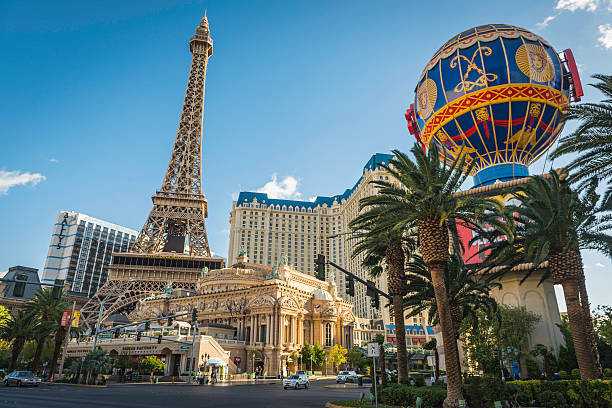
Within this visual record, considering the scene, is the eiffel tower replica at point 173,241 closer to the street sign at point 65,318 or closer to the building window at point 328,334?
the building window at point 328,334

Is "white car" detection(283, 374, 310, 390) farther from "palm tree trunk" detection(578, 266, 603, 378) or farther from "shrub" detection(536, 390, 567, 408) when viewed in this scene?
"palm tree trunk" detection(578, 266, 603, 378)

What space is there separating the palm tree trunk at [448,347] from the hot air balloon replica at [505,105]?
20403 mm

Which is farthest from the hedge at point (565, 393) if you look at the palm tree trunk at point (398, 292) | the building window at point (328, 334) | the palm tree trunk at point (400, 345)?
the building window at point (328, 334)

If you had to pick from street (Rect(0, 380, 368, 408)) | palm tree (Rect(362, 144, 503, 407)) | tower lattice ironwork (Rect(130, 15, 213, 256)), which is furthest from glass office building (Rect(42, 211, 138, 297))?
palm tree (Rect(362, 144, 503, 407))

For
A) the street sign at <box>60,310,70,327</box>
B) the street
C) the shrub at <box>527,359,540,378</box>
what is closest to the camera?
the street

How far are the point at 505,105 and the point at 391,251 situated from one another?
67.8 ft

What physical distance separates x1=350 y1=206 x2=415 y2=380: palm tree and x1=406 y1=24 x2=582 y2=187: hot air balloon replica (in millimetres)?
15932

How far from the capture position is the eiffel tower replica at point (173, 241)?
83375 mm

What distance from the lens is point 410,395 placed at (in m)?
18.1

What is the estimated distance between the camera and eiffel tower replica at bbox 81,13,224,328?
274 feet

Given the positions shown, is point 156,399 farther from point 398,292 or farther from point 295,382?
point 295,382

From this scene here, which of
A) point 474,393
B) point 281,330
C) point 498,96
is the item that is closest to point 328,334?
point 281,330

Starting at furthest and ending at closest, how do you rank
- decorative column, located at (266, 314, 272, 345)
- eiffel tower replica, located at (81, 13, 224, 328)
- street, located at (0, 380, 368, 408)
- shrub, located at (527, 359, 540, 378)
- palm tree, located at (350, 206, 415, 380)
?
eiffel tower replica, located at (81, 13, 224, 328)
decorative column, located at (266, 314, 272, 345)
shrub, located at (527, 359, 540, 378)
palm tree, located at (350, 206, 415, 380)
street, located at (0, 380, 368, 408)

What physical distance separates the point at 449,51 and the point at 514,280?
2272 cm
